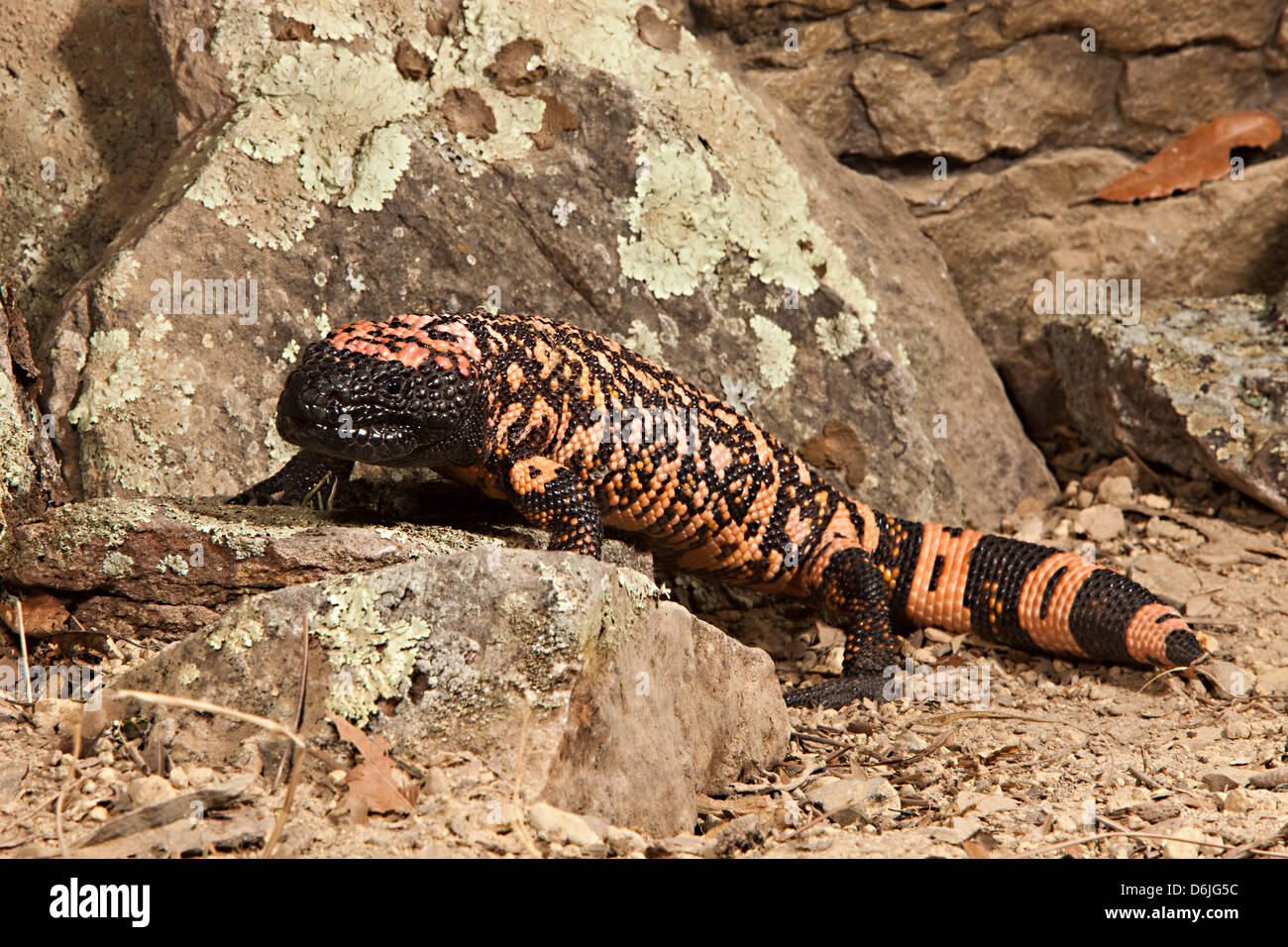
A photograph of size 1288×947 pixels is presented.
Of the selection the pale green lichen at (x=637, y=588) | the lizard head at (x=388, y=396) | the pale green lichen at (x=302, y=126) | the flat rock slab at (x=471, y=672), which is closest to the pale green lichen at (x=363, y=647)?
the flat rock slab at (x=471, y=672)

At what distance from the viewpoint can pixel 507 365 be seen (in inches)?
131

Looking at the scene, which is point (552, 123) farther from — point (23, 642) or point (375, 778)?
point (375, 778)

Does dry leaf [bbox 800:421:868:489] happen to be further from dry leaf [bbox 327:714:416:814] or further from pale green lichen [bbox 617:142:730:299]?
dry leaf [bbox 327:714:416:814]

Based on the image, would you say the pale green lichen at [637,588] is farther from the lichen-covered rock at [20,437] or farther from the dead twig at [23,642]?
the lichen-covered rock at [20,437]

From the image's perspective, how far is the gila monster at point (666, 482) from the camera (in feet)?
10.0

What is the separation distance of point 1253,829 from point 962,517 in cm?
220

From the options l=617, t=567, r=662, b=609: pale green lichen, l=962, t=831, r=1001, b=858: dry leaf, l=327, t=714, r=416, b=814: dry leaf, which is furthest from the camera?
l=617, t=567, r=662, b=609: pale green lichen

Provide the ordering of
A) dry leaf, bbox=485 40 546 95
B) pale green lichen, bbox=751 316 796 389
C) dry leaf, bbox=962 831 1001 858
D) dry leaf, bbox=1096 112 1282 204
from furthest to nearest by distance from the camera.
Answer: dry leaf, bbox=1096 112 1282 204, pale green lichen, bbox=751 316 796 389, dry leaf, bbox=485 40 546 95, dry leaf, bbox=962 831 1001 858

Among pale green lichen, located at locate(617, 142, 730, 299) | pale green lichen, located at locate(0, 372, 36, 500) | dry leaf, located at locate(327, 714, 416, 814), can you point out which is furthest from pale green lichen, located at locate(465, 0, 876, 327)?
dry leaf, located at locate(327, 714, 416, 814)

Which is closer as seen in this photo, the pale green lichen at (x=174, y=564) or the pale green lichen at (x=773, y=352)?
the pale green lichen at (x=174, y=564)

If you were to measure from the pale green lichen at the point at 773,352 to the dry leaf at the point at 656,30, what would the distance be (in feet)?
3.69

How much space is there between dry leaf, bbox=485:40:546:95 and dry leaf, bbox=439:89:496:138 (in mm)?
109

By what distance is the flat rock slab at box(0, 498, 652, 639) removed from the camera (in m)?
2.84
